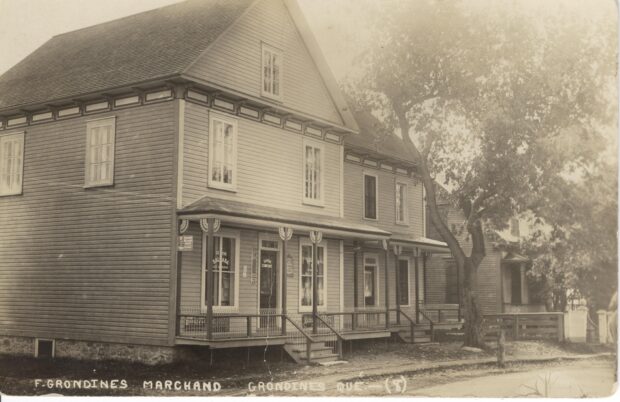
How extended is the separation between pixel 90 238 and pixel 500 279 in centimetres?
1753

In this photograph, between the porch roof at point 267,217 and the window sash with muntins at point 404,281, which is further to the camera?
the window sash with muntins at point 404,281

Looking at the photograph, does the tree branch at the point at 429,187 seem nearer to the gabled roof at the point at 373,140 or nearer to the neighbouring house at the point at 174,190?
the gabled roof at the point at 373,140

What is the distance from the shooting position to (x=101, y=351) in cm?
1831

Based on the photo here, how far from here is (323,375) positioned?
17.0 meters

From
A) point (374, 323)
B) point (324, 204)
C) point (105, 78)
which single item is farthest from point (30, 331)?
point (374, 323)

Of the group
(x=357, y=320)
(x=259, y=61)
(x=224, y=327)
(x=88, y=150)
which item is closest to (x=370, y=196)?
(x=357, y=320)

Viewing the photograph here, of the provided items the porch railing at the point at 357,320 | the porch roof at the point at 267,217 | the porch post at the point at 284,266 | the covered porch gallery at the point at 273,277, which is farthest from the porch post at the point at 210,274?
the porch railing at the point at 357,320

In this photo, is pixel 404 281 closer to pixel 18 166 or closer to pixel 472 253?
pixel 472 253

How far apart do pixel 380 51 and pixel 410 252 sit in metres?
9.53

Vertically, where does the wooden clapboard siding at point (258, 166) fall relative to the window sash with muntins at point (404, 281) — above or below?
above

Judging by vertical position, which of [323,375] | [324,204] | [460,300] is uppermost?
[324,204]

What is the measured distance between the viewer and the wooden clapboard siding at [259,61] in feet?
62.8

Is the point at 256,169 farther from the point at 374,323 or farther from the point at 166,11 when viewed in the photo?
the point at 374,323

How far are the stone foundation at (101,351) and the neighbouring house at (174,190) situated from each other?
3cm
